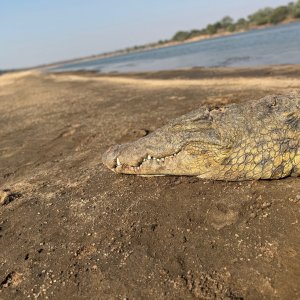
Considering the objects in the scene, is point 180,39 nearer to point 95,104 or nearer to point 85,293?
point 95,104

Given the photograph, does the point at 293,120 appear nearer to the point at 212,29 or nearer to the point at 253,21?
the point at 253,21

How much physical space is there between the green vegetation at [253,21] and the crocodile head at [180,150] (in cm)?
6218

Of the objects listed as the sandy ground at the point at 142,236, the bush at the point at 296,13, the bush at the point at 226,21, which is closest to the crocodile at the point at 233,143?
the sandy ground at the point at 142,236

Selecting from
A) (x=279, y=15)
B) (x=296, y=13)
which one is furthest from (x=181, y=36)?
(x=296, y=13)

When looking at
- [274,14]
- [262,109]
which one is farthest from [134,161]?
[274,14]

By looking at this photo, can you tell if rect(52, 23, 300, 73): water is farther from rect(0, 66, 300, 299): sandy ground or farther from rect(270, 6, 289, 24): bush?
rect(270, 6, 289, 24): bush

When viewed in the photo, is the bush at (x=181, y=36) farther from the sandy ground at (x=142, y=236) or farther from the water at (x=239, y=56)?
the sandy ground at (x=142, y=236)

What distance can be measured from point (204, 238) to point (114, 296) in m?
0.91

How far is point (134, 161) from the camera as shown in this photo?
3.87 meters

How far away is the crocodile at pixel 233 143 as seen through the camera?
3354 millimetres

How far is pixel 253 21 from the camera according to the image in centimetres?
Answer: 7612

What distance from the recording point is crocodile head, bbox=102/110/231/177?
346cm

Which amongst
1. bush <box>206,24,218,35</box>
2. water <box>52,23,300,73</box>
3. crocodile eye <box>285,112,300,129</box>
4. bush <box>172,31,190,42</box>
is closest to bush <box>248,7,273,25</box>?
bush <box>206,24,218,35</box>

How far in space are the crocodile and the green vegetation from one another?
203ft
